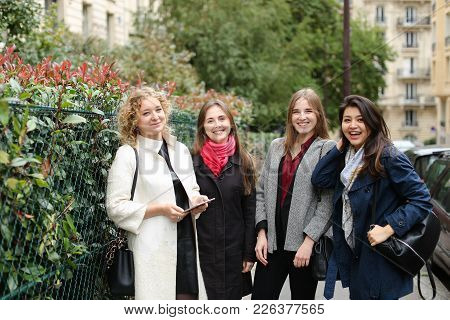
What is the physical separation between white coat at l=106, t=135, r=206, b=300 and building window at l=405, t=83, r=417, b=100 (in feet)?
224

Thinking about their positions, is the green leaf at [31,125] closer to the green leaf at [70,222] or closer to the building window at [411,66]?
the green leaf at [70,222]

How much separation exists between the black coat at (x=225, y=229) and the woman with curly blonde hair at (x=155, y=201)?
0.09 meters

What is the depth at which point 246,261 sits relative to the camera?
4.25 meters

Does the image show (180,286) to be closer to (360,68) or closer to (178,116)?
(178,116)

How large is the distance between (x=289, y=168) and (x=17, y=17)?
25.1 feet

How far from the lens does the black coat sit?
13.3 ft

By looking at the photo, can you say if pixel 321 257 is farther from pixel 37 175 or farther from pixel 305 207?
pixel 37 175

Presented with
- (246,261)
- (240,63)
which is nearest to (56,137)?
(246,261)

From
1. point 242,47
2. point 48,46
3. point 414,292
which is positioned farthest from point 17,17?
point 242,47

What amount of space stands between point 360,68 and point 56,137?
32.1 metres

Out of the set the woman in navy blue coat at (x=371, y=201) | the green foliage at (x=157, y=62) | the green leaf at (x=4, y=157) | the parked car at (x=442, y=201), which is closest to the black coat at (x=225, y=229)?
the woman in navy blue coat at (x=371, y=201)

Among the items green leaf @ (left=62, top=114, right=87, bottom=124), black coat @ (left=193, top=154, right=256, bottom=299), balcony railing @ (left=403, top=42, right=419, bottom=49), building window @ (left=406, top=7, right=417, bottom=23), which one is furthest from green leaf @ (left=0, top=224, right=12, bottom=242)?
balcony railing @ (left=403, top=42, right=419, bottom=49)

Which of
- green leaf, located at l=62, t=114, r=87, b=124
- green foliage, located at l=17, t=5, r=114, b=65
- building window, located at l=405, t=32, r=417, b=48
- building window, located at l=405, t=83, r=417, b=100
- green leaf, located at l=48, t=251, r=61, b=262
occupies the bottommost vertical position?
green leaf, located at l=48, t=251, r=61, b=262

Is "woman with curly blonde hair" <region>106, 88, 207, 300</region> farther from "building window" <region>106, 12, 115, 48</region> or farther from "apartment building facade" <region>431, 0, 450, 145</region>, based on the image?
"building window" <region>106, 12, 115, 48</region>
